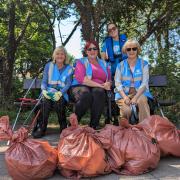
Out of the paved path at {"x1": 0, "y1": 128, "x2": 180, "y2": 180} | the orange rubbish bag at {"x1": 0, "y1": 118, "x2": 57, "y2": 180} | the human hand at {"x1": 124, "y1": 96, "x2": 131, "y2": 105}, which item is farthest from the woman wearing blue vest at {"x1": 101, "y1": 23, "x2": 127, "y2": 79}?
the orange rubbish bag at {"x1": 0, "y1": 118, "x2": 57, "y2": 180}

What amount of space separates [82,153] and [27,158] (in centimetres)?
60

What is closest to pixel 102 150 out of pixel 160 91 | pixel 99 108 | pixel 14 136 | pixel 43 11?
pixel 14 136

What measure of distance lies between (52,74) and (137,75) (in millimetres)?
1496

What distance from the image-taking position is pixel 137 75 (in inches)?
251

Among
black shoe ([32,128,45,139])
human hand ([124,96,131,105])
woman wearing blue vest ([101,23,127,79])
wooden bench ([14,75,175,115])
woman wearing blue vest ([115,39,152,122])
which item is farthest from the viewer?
woman wearing blue vest ([101,23,127,79])

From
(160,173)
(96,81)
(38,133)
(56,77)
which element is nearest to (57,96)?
(56,77)

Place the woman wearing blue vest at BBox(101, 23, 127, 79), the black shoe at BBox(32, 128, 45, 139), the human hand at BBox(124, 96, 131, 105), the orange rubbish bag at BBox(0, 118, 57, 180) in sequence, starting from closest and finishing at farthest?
the orange rubbish bag at BBox(0, 118, 57, 180) → the human hand at BBox(124, 96, 131, 105) → the black shoe at BBox(32, 128, 45, 139) → the woman wearing blue vest at BBox(101, 23, 127, 79)

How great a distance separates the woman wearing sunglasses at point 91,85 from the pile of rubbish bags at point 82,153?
1480mm

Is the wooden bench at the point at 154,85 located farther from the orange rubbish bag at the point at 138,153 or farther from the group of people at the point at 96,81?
the orange rubbish bag at the point at 138,153

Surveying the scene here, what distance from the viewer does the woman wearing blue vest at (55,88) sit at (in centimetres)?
661

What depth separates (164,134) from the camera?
5066 mm

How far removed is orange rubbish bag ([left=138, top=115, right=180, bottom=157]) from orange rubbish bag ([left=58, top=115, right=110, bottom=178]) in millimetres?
861

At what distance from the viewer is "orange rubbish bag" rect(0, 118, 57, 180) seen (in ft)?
14.0

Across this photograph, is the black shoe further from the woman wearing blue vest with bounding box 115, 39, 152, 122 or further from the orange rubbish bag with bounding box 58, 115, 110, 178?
the orange rubbish bag with bounding box 58, 115, 110, 178
